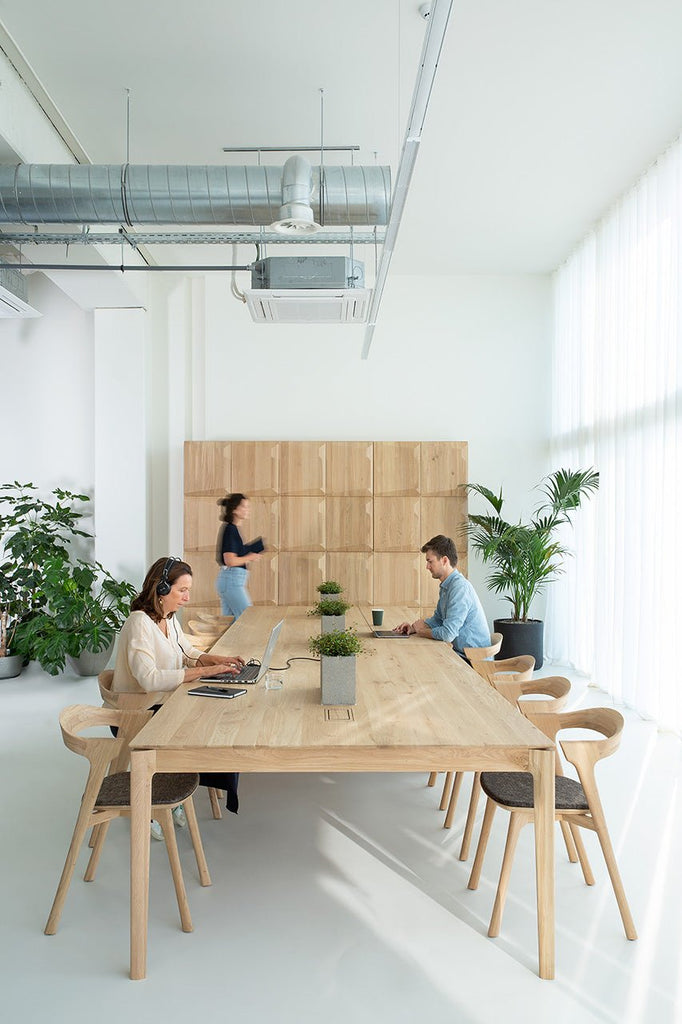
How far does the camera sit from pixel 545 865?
9.10 feet

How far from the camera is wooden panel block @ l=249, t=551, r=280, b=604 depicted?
8531 millimetres

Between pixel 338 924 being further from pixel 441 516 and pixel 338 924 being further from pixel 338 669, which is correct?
pixel 441 516

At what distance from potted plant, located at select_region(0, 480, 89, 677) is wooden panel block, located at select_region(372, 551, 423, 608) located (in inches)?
125

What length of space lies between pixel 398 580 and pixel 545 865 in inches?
226

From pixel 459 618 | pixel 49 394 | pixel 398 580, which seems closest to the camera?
pixel 459 618

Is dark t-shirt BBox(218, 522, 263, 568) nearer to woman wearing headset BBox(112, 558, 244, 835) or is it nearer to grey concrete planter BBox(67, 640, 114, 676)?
grey concrete planter BBox(67, 640, 114, 676)

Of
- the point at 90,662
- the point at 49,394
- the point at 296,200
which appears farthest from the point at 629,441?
the point at 49,394

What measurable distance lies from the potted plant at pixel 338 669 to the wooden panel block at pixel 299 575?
5.28 metres

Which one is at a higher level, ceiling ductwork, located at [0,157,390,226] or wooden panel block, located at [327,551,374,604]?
ceiling ductwork, located at [0,157,390,226]

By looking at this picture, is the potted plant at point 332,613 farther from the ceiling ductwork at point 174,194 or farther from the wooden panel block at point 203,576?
the wooden panel block at point 203,576

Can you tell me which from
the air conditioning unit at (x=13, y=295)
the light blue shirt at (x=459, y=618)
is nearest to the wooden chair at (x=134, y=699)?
Answer: the light blue shirt at (x=459, y=618)

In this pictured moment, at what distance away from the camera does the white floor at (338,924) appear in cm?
265

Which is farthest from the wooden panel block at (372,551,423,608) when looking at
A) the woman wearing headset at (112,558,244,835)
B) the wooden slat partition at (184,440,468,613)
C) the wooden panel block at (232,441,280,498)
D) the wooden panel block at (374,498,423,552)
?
the woman wearing headset at (112,558,244,835)

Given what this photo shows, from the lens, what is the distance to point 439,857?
3773mm
